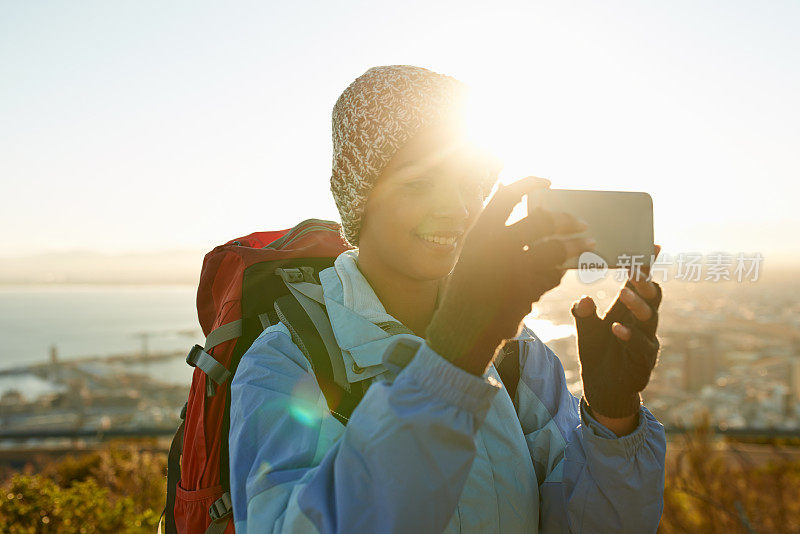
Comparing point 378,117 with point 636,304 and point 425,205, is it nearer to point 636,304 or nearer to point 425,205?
point 425,205

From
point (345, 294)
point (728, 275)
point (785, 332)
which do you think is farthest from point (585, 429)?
point (785, 332)

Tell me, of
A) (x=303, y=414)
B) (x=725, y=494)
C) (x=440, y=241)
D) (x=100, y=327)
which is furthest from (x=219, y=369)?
(x=100, y=327)

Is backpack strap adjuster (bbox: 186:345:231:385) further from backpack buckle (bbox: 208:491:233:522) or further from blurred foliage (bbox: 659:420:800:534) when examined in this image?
blurred foliage (bbox: 659:420:800:534)

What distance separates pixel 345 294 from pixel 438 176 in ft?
1.53

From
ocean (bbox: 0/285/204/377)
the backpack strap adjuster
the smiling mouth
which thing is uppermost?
the smiling mouth

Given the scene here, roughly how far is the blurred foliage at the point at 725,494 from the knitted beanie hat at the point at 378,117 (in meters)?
4.47

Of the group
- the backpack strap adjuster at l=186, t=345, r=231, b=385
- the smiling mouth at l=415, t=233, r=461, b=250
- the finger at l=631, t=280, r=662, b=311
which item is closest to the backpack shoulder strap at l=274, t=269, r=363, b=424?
the backpack strap adjuster at l=186, t=345, r=231, b=385

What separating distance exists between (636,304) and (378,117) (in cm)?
96

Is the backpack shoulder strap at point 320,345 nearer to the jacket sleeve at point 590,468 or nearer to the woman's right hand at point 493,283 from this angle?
the woman's right hand at point 493,283

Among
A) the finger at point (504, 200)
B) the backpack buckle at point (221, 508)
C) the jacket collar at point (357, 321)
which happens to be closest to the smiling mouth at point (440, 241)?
the jacket collar at point (357, 321)

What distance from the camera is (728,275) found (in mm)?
2162

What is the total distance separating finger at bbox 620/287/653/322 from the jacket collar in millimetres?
513

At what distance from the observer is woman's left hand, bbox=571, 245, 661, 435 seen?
129 centimetres

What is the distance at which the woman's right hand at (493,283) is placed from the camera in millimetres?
984
